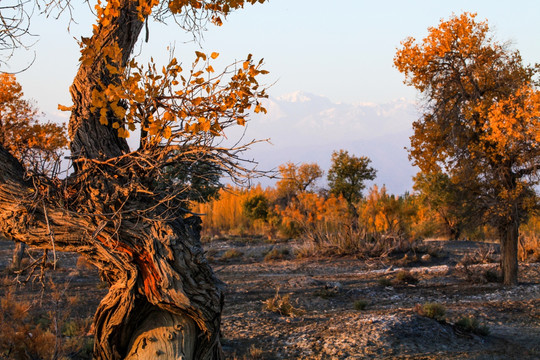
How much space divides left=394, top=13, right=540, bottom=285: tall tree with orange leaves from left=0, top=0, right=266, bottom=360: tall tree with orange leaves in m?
7.28

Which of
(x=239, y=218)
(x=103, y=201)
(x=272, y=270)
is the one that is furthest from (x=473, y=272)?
(x=239, y=218)

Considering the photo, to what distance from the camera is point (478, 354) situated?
643 cm

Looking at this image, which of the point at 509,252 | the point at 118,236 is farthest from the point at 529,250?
the point at 118,236

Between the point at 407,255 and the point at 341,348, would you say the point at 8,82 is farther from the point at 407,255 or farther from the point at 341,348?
the point at 407,255

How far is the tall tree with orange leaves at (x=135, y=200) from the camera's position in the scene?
3.58 m

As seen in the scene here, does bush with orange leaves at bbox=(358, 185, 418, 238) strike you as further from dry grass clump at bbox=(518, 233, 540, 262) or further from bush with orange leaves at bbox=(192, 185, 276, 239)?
bush with orange leaves at bbox=(192, 185, 276, 239)

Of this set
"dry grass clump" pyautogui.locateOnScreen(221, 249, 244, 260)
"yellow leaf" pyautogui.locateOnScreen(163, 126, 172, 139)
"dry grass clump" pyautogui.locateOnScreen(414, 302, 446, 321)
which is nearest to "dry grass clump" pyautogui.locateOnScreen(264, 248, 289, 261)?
"dry grass clump" pyautogui.locateOnScreen(221, 249, 244, 260)

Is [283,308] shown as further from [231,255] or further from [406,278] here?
[231,255]

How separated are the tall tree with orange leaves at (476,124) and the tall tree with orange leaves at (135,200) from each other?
7.28 meters

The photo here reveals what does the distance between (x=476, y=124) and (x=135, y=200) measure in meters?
8.28

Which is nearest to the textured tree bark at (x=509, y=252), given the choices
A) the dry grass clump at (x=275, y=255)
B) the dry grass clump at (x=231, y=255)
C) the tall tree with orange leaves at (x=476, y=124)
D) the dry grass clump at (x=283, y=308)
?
the tall tree with orange leaves at (x=476, y=124)

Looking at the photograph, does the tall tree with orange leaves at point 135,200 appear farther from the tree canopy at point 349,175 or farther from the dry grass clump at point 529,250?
the tree canopy at point 349,175

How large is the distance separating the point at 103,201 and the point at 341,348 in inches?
159

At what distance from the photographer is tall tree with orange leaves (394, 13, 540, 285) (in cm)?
991
